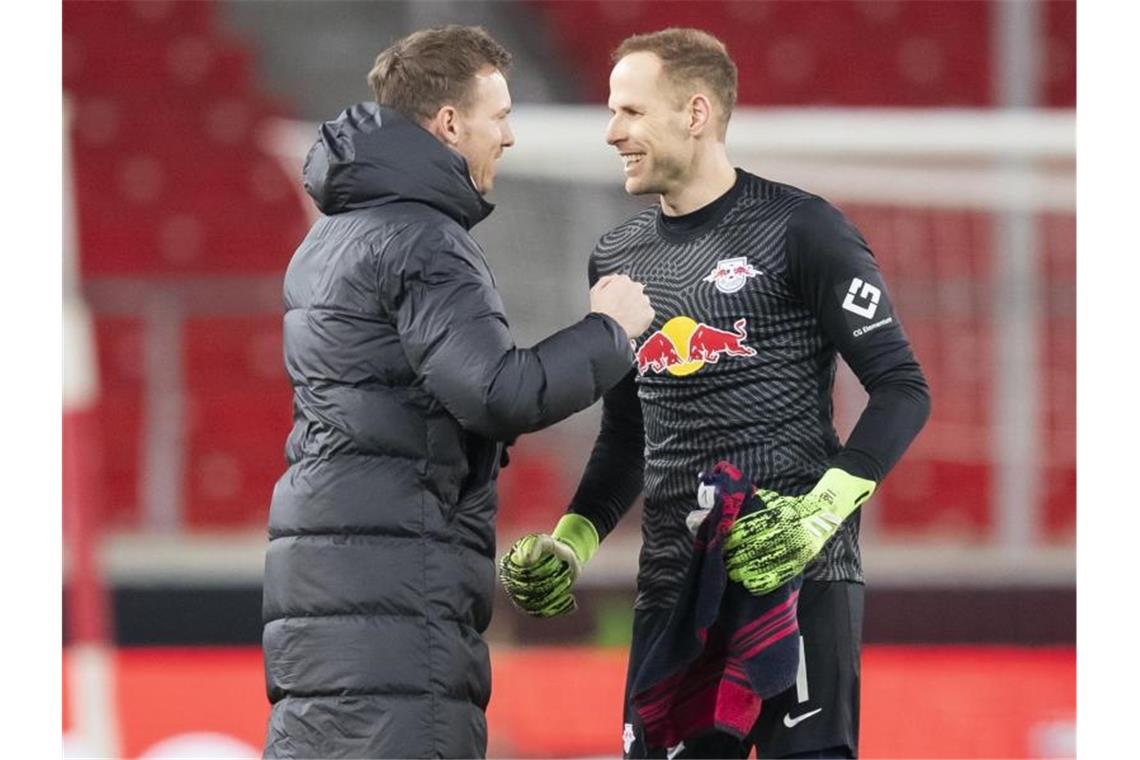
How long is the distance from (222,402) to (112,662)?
250 cm

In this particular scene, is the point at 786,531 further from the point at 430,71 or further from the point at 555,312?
the point at 555,312

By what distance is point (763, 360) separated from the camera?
114 inches

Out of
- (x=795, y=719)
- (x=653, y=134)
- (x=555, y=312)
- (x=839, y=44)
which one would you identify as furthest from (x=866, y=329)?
(x=839, y=44)

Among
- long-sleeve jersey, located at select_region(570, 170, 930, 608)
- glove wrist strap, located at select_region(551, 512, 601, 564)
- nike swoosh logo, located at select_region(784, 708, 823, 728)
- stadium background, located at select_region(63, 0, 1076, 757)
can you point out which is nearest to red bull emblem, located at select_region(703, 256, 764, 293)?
long-sleeve jersey, located at select_region(570, 170, 930, 608)

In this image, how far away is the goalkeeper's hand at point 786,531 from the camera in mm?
2689

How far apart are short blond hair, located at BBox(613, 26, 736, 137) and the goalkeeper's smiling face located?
1.1 inches

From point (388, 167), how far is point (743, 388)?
2.37ft

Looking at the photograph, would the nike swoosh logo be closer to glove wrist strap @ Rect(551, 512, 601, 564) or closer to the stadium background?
glove wrist strap @ Rect(551, 512, 601, 564)

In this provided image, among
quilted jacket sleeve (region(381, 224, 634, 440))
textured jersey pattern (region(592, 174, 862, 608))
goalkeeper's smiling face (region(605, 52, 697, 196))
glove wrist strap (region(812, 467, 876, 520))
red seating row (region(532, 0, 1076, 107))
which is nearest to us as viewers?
quilted jacket sleeve (region(381, 224, 634, 440))

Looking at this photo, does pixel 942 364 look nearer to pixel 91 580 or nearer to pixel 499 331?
pixel 91 580

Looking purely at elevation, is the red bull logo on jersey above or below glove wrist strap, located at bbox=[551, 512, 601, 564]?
above

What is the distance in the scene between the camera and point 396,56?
8.94 feet

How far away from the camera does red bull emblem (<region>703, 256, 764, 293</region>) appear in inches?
114
